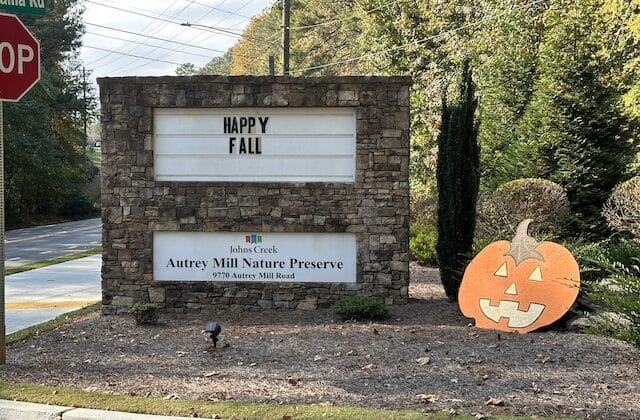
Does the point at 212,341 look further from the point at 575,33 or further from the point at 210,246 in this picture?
the point at 575,33

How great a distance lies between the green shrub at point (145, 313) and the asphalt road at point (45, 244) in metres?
11.1

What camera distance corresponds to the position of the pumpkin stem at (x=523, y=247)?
823cm

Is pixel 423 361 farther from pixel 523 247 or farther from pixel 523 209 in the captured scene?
pixel 523 209

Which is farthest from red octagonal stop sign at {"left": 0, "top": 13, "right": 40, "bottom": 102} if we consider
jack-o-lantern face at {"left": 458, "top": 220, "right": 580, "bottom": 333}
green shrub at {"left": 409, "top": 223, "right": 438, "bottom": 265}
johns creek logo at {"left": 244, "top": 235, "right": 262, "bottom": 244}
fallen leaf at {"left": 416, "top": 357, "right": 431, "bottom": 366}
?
green shrub at {"left": 409, "top": 223, "right": 438, "bottom": 265}

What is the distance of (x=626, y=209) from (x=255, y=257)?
256 inches

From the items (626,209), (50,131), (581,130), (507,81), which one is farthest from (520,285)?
(50,131)

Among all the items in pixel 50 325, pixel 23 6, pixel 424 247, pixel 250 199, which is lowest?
pixel 50 325

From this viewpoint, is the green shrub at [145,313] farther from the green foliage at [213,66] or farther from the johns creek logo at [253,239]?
the green foliage at [213,66]

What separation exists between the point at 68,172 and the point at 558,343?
39.7 metres

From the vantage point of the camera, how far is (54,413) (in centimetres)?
530

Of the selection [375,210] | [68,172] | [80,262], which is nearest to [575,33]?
[375,210]

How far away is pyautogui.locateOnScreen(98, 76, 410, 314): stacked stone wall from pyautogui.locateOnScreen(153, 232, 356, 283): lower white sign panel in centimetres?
10

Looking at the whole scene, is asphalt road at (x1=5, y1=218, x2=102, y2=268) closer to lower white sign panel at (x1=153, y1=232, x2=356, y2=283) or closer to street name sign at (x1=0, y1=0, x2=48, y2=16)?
lower white sign panel at (x1=153, y1=232, x2=356, y2=283)

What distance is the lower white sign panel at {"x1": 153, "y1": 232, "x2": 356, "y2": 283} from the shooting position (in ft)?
30.9
